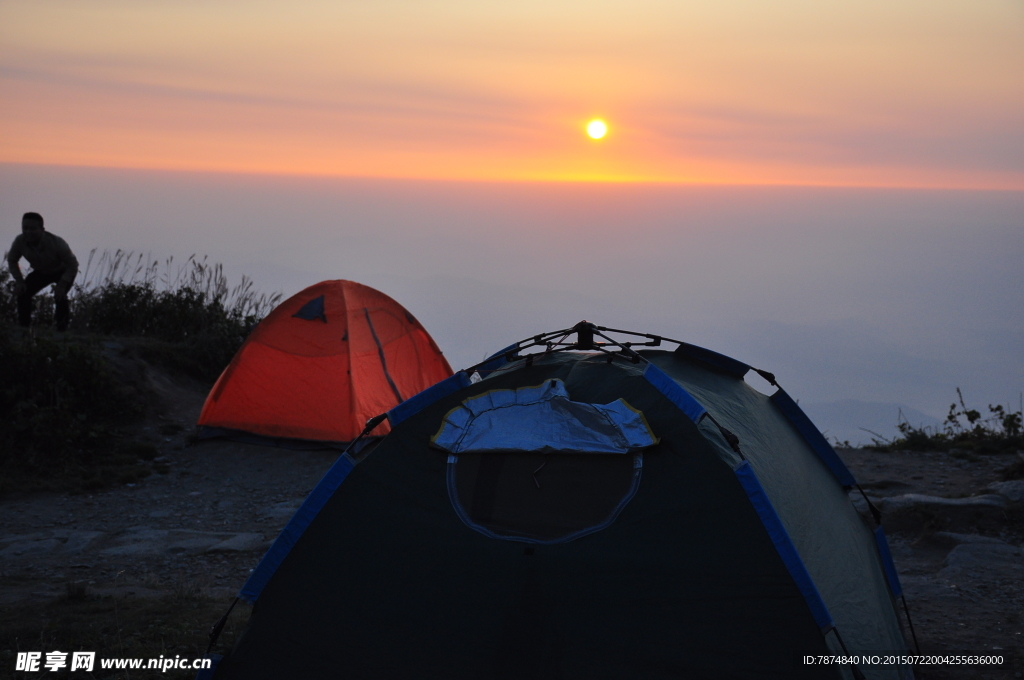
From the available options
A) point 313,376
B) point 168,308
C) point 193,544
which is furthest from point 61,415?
point 168,308

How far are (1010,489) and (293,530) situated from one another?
6.98 metres

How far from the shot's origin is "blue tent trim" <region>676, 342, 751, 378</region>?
18.1 ft

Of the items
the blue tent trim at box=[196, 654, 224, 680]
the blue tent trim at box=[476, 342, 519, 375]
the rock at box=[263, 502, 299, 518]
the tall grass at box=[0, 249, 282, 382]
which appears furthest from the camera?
the tall grass at box=[0, 249, 282, 382]

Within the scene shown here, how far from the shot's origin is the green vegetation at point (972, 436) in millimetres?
10125

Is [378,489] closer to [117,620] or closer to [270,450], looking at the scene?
[117,620]

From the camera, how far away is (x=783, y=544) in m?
3.93

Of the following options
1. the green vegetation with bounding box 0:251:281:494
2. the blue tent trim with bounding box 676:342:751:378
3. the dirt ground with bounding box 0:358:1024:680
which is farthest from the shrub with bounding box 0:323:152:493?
the blue tent trim with bounding box 676:342:751:378

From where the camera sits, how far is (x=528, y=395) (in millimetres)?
4680

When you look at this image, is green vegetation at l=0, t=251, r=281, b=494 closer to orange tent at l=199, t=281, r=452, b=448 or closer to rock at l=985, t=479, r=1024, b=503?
orange tent at l=199, t=281, r=452, b=448

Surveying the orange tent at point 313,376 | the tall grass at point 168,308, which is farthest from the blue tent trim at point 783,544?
the tall grass at point 168,308

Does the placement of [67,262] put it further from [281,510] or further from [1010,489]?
[1010,489]

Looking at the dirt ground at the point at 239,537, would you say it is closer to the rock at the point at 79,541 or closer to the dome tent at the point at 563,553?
the rock at the point at 79,541

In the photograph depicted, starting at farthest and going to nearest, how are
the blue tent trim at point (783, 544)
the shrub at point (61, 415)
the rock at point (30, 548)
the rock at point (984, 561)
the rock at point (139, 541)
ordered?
the shrub at point (61, 415) < the rock at point (139, 541) < the rock at point (30, 548) < the rock at point (984, 561) < the blue tent trim at point (783, 544)

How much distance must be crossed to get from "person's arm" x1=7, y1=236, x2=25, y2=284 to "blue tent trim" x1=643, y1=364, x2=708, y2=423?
10919 millimetres
